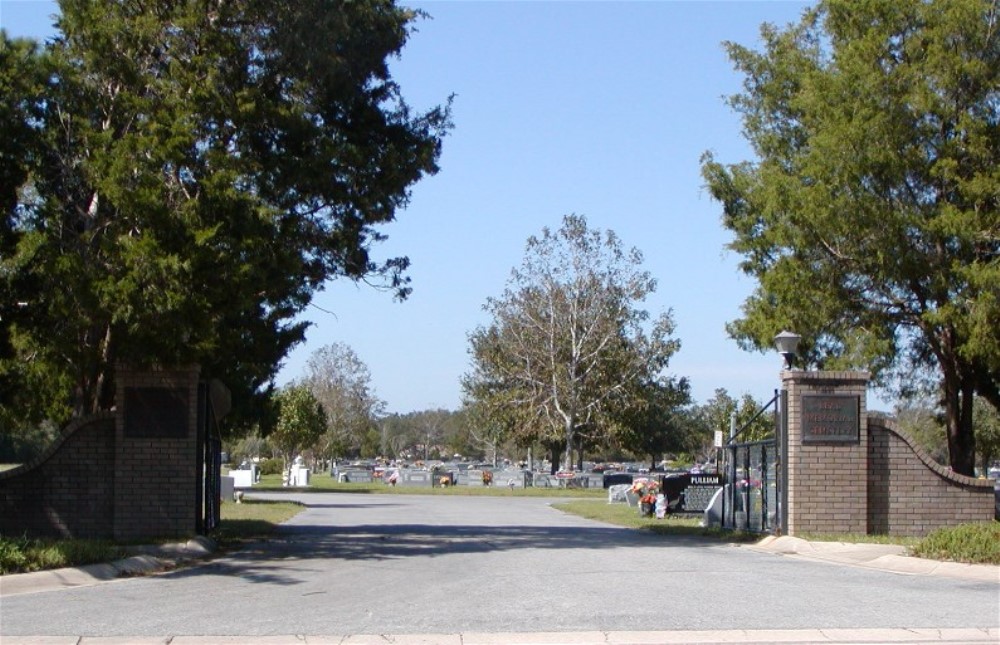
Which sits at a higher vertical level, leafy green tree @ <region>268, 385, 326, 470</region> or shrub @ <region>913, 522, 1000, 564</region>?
leafy green tree @ <region>268, 385, 326, 470</region>

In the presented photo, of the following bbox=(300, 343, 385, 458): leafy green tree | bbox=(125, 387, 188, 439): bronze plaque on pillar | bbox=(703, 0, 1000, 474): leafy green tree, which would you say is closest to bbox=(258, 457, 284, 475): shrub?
bbox=(300, 343, 385, 458): leafy green tree

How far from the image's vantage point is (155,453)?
59.6 ft

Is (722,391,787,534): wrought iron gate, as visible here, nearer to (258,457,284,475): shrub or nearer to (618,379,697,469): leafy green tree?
(618,379,697,469): leafy green tree

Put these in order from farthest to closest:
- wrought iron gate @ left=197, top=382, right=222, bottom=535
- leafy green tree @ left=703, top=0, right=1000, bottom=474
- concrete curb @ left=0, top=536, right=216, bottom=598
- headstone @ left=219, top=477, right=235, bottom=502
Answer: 1. headstone @ left=219, top=477, right=235, bottom=502
2. leafy green tree @ left=703, top=0, right=1000, bottom=474
3. wrought iron gate @ left=197, top=382, right=222, bottom=535
4. concrete curb @ left=0, top=536, right=216, bottom=598

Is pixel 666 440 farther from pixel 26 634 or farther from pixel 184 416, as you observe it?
pixel 26 634

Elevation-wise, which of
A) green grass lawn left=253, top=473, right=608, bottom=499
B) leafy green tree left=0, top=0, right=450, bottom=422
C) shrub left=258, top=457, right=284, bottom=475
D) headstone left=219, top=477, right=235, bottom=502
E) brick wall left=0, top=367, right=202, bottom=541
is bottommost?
shrub left=258, top=457, right=284, bottom=475

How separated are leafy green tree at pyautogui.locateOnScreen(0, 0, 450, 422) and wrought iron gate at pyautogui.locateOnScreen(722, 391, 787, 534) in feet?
24.8

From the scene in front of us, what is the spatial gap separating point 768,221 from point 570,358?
1454 inches

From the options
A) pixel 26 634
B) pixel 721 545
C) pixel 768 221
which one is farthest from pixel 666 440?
pixel 26 634

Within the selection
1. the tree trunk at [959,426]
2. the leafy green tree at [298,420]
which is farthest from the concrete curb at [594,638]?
the leafy green tree at [298,420]

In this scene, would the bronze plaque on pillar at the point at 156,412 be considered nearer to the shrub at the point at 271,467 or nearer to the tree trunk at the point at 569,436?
the tree trunk at the point at 569,436

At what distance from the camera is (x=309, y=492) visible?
5191 centimetres

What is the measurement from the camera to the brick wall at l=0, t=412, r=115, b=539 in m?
18.0

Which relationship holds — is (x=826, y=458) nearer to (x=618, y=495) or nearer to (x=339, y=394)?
(x=618, y=495)
